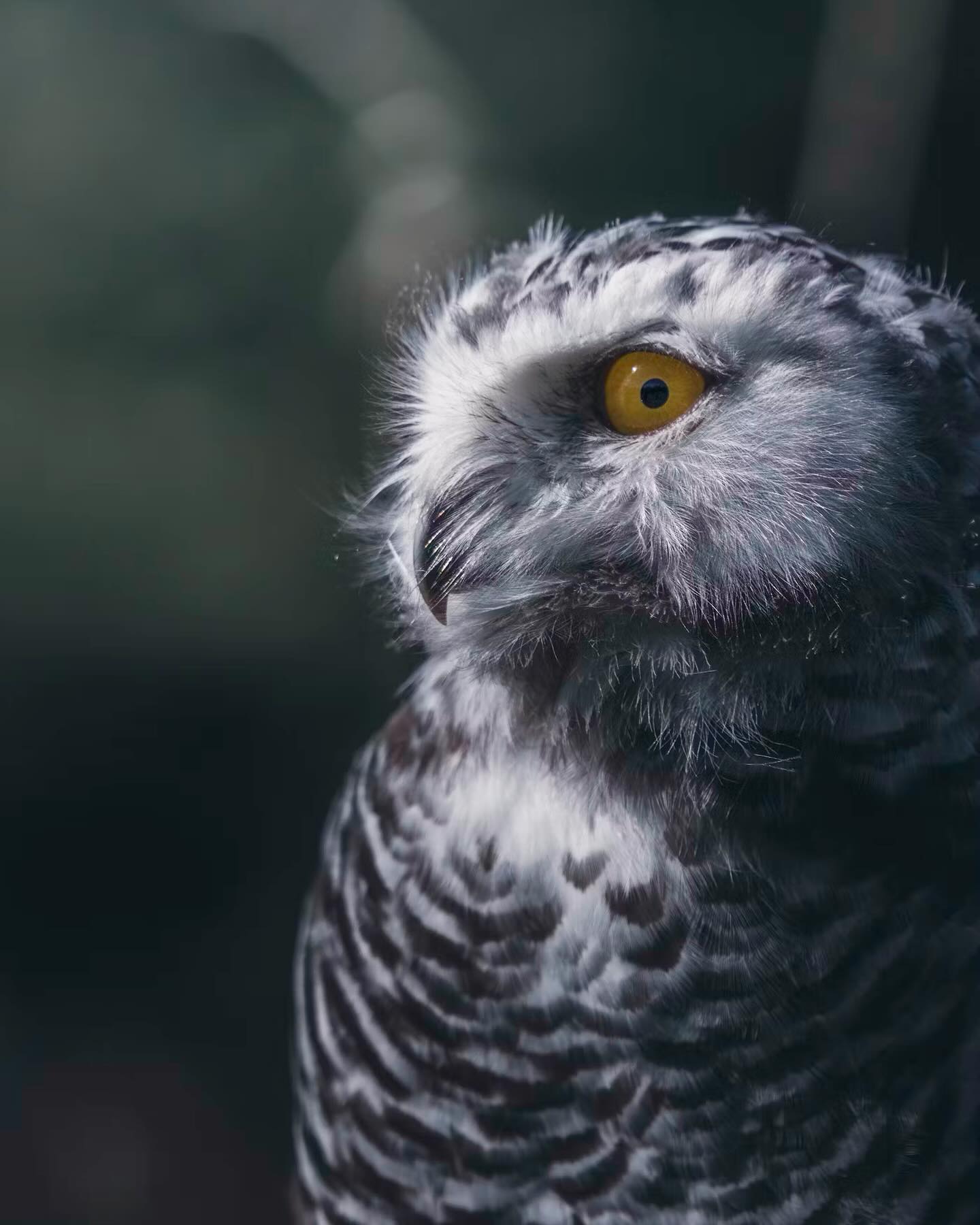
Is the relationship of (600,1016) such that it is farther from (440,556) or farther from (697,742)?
(440,556)

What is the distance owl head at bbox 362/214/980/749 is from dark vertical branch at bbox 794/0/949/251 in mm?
1048

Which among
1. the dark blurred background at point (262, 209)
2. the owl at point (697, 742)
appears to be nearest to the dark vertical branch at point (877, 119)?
the dark blurred background at point (262, 209)

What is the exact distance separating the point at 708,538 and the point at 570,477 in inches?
4.6

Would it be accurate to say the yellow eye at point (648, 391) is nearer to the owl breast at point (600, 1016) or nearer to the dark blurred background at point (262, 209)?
the owl breast at point (600, 1016)

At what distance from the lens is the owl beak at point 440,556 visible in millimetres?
989

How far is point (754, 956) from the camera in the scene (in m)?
0.97

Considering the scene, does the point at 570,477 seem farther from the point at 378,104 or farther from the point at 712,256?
the point at 378,104

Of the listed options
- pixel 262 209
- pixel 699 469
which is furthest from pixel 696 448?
pixel 262 209

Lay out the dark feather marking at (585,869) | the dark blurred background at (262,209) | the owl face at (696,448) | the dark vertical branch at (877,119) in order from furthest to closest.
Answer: the dark blurred background at (262,209), the dark vertical branch at (877,119), the dark feather marking at (585,869), the owl face at (696,448)

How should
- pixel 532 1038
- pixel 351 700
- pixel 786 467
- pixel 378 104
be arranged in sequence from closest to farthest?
1. pixel 786 467
2. pixel 532 1038
3. pixel 378 104
4. pixel 351 700

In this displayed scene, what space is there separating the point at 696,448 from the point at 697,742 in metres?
0.23

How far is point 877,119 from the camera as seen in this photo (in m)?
2.01

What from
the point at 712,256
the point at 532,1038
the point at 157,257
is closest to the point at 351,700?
the point at 157,257

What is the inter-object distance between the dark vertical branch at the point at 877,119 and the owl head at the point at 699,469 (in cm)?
105
